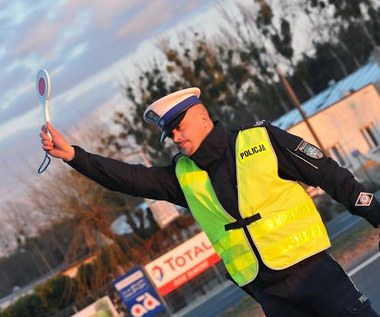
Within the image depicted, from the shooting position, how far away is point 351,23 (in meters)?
63.0

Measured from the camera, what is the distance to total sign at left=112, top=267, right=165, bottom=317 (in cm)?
1867

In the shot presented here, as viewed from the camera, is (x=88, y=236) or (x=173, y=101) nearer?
(x=173, y=101)

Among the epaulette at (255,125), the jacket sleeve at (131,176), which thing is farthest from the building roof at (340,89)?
the epaulette at (255,125)

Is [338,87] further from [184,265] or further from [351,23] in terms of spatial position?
[184,265]

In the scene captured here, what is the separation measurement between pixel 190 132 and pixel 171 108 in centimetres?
15

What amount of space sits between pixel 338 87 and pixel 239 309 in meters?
41.2

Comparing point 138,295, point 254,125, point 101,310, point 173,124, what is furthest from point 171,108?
point 101,310

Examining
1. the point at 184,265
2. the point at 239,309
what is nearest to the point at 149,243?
the point at 184,265

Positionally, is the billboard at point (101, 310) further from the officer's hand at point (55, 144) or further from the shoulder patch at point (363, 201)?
the shoulder patch at point (363, 201)

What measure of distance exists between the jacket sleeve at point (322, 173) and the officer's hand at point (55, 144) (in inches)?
39.6

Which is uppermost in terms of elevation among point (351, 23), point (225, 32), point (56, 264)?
point (225, 32)

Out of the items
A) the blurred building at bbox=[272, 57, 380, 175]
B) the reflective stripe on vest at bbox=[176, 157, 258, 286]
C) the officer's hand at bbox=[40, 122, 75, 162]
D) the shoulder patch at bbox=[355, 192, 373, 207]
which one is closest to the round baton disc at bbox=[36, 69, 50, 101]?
the officer's hand at bbox=[40, 122, 75, 162]

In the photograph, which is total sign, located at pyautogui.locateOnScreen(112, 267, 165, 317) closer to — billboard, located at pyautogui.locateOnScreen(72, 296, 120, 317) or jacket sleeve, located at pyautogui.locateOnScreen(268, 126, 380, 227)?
billboard, located at pyautogui.locateOnScreen(72, 296, 120, 317)

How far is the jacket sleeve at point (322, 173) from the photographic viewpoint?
3.56 m
